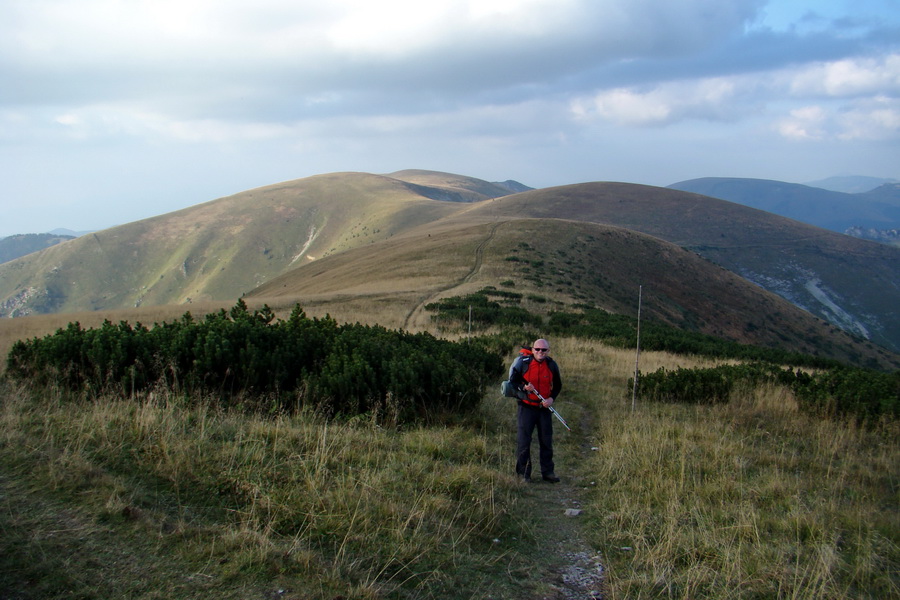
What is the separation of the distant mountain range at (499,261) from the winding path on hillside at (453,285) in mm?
217

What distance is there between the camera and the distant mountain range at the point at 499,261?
39.9 m

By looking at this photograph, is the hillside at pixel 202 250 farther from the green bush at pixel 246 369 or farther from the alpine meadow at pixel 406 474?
the green bush at pixel 246 369

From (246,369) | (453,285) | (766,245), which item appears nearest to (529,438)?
(246,369)

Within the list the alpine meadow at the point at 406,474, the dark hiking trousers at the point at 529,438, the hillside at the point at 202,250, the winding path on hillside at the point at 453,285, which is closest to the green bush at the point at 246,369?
the alpine meadow at the point at 406,474

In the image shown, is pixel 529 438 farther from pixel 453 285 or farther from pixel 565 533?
pixel 453 285

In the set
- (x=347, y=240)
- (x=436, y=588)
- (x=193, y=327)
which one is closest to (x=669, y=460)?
(x=436, y=588)

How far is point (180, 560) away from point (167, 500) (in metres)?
0.91

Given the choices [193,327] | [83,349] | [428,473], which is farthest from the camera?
[193,327]

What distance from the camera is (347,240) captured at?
126250 mm

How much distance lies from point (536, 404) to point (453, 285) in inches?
1069

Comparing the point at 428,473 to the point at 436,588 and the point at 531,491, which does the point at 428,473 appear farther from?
the point at 436,588

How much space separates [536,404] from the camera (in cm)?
651

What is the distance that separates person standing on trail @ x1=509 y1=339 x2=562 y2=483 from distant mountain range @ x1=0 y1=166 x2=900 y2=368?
52.4 ft

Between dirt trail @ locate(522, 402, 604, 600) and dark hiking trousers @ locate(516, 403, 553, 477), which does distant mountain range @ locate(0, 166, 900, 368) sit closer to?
dark hiking trousers @ locate(516, 403, 553, 477)
